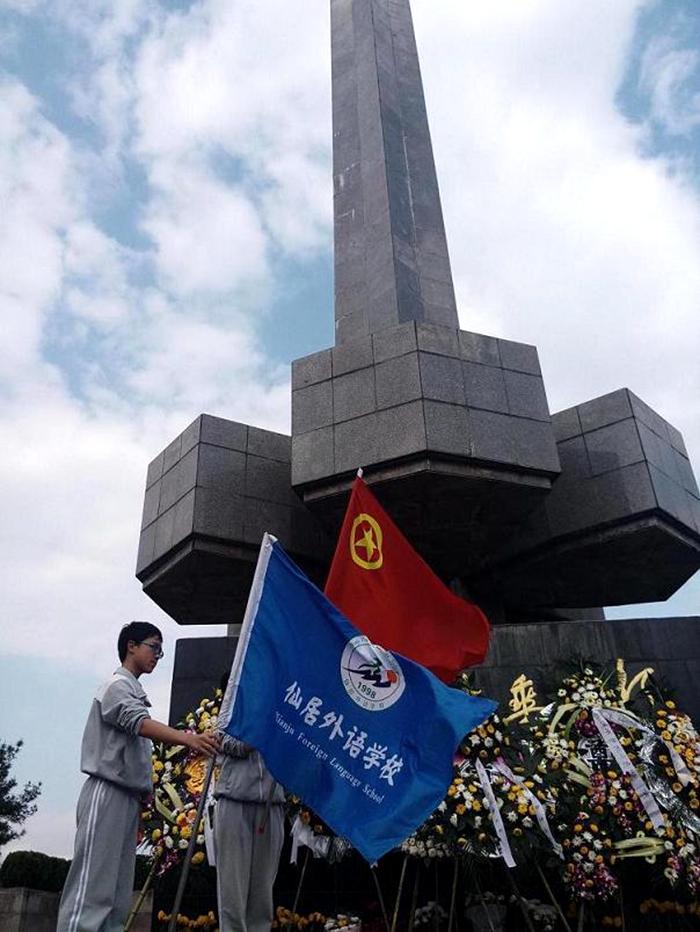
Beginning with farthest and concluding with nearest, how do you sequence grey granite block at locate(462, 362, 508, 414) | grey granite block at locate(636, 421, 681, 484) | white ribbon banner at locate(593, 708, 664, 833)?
grey granite block at locate(636, 421, 681, 484) → grey granite block at locate(462, 362, 508, 414) → white ribbon banner at locate(593, 708, 664, 833)

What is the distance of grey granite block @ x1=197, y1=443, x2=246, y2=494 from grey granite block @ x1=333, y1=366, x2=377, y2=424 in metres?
1.70

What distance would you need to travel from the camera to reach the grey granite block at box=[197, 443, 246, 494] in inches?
438

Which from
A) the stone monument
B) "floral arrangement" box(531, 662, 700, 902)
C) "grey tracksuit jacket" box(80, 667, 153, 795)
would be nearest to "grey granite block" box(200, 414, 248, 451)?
the stone monument

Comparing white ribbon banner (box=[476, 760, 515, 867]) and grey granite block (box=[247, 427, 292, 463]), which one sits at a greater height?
grey granite block (box=[247, 427, 292, 463])

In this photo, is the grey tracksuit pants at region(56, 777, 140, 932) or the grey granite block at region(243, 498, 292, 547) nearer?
the grey tracksuit pants at region(56, 777, 140, 932)

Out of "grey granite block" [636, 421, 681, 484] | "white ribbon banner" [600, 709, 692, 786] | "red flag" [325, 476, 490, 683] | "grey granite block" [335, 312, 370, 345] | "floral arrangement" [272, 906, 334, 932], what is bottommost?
"floral arrangement" [272, 906, 334, 932]

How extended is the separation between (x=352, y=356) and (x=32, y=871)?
7853mm

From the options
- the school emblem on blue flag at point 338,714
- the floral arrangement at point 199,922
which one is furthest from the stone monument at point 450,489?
the school emblem on blue flag at point 338,714

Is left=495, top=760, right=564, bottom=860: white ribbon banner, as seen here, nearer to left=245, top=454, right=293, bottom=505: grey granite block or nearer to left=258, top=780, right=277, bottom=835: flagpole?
left=258, top=780, right=277, bottom=835: flagpole

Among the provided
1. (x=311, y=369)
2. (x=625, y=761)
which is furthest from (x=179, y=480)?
(x=625, y=761)

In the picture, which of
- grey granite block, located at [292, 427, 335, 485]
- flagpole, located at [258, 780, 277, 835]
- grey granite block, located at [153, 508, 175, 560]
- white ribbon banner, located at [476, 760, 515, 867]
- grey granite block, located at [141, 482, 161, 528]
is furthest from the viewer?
grey granite block, located at [141, 482, 161, 528]

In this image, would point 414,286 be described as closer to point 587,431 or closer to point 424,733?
point 587,431

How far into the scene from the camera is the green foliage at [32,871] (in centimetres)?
1059

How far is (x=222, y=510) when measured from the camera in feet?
36.1
